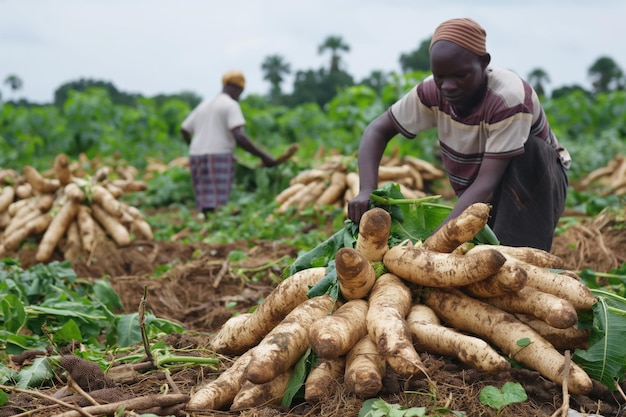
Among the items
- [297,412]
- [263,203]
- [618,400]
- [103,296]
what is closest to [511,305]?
[618,400]

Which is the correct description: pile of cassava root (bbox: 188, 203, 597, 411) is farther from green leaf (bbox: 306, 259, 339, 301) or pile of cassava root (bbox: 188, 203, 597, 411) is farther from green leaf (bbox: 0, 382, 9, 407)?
green leaf (bbox: 0, 382, 9, 407)

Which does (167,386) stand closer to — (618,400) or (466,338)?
(466,338)

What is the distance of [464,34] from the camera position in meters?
2.91

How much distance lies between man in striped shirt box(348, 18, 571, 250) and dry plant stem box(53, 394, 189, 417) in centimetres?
104

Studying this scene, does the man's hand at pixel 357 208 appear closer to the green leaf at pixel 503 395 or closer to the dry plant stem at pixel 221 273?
the green leaf at pixel 503 395

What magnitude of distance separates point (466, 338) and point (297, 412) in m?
0.59

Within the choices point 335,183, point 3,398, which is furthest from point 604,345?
point 335,183

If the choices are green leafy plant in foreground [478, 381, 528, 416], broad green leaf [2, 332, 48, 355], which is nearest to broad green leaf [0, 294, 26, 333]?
broad green leaf [2, 332, 48, 355]

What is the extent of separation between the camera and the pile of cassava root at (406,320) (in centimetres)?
204

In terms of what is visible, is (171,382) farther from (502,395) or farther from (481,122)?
(481,122)

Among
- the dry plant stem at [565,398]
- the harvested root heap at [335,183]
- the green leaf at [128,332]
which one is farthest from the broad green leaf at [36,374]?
the harvested root heap at [335,183]

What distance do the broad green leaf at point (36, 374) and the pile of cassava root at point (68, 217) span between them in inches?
126

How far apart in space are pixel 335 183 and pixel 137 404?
17.6 ft

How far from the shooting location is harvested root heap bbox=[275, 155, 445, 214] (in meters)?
7.18
